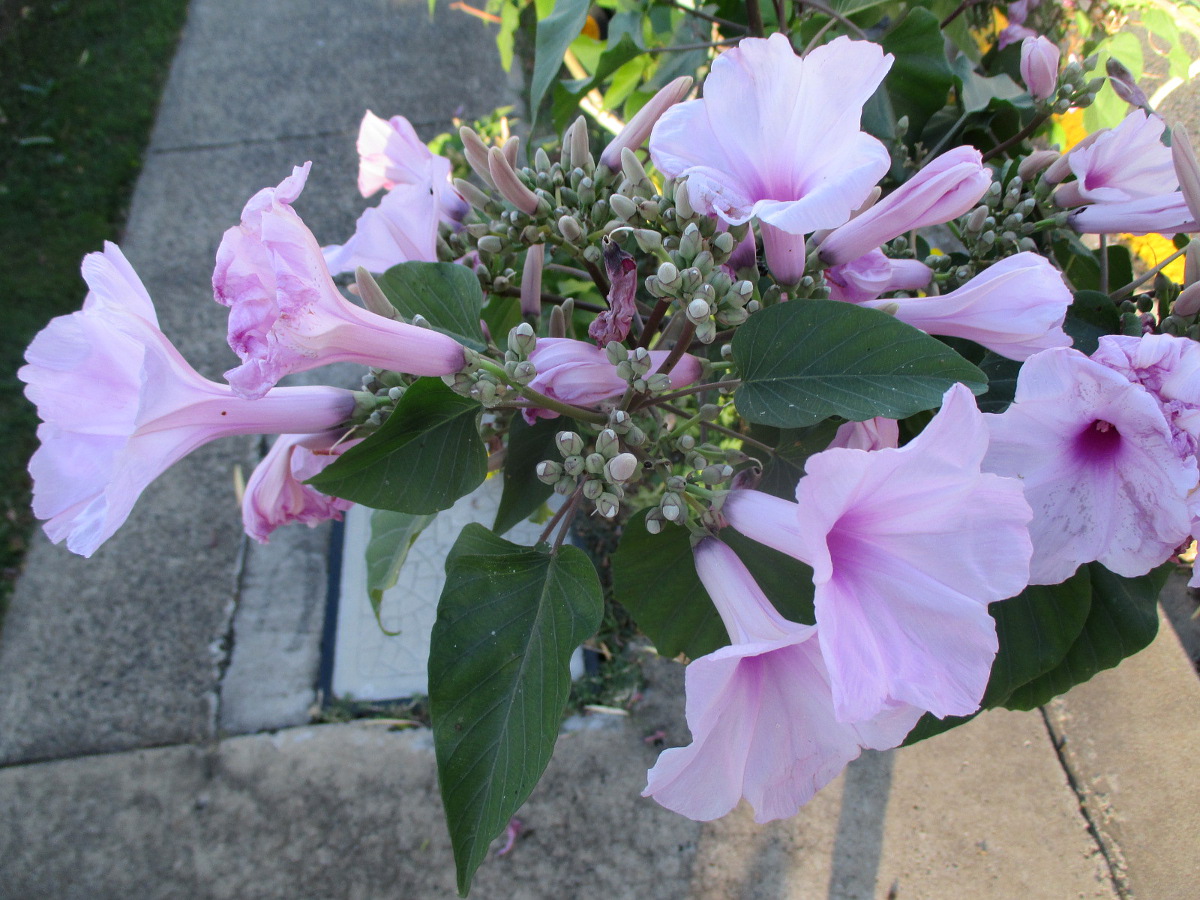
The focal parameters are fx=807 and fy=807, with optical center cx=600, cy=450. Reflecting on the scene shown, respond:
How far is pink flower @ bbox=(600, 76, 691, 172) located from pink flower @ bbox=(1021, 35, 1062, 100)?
43 cm

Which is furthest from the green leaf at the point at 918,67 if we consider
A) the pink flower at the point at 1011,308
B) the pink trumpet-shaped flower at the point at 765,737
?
the pink trumpet-shaped flower at the point at 765,737

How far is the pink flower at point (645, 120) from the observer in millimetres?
814

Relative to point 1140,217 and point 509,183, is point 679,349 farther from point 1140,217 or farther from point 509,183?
point 1140,217

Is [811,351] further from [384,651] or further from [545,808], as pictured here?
[384,651]

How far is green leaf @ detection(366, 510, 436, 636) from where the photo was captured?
1060 millimetres

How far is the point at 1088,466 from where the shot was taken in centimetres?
65

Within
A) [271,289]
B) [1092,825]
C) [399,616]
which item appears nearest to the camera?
[271,289]

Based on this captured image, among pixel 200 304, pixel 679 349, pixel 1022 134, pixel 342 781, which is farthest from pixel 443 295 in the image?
pixel 200 304

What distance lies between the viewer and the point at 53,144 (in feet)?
11.3

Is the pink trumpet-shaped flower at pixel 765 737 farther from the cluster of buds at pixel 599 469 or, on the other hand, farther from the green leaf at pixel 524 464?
the green leaf at pixel 524 464

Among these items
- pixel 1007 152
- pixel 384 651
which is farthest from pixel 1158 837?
pixel 384 651

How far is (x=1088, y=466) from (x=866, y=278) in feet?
0.83

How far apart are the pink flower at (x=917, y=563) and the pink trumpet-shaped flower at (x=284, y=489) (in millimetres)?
487

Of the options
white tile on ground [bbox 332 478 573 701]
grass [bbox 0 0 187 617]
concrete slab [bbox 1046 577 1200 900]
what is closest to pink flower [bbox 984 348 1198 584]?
concrete slab [bbox 1046 577 1200 900]
